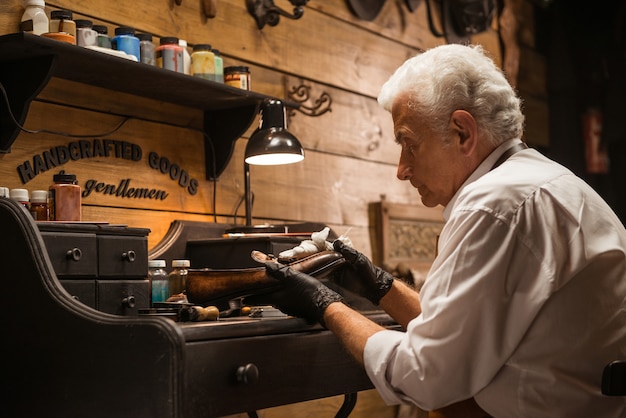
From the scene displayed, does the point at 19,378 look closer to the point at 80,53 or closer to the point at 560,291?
the point at 80,53

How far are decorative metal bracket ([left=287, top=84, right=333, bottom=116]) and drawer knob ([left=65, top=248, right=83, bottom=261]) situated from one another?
1.45m

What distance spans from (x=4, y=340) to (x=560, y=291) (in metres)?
1.18

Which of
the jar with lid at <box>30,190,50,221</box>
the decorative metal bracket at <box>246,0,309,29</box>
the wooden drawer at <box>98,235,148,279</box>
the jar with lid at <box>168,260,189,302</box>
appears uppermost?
the decorative metal bracket at <box>246,0,309,29</box>

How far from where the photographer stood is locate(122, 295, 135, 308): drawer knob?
2.10 m

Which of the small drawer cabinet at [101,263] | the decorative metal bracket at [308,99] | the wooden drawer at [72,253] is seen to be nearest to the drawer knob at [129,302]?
the small drawer cabinet at [101,263]

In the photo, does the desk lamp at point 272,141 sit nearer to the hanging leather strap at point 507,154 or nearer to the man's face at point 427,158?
the man's face at point 427,158

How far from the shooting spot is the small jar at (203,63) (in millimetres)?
2701

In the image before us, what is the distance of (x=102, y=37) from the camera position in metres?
2.40

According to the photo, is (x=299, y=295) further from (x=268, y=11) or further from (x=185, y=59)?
(x=268, y=11)

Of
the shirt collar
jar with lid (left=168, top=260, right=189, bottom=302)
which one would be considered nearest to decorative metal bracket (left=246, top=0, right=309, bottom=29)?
jar with lid (left=168, top=260, right=189, bottom=302)

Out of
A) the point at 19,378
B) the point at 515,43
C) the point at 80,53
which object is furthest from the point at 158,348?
the point at 515,43

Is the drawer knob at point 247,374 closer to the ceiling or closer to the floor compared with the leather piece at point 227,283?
closer to the floor

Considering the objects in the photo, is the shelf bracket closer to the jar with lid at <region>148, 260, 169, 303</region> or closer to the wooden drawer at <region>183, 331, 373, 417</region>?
the jar with lid at <region>148, 260, 169, 303</region>

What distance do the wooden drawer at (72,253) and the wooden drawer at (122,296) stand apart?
0.05 metres
